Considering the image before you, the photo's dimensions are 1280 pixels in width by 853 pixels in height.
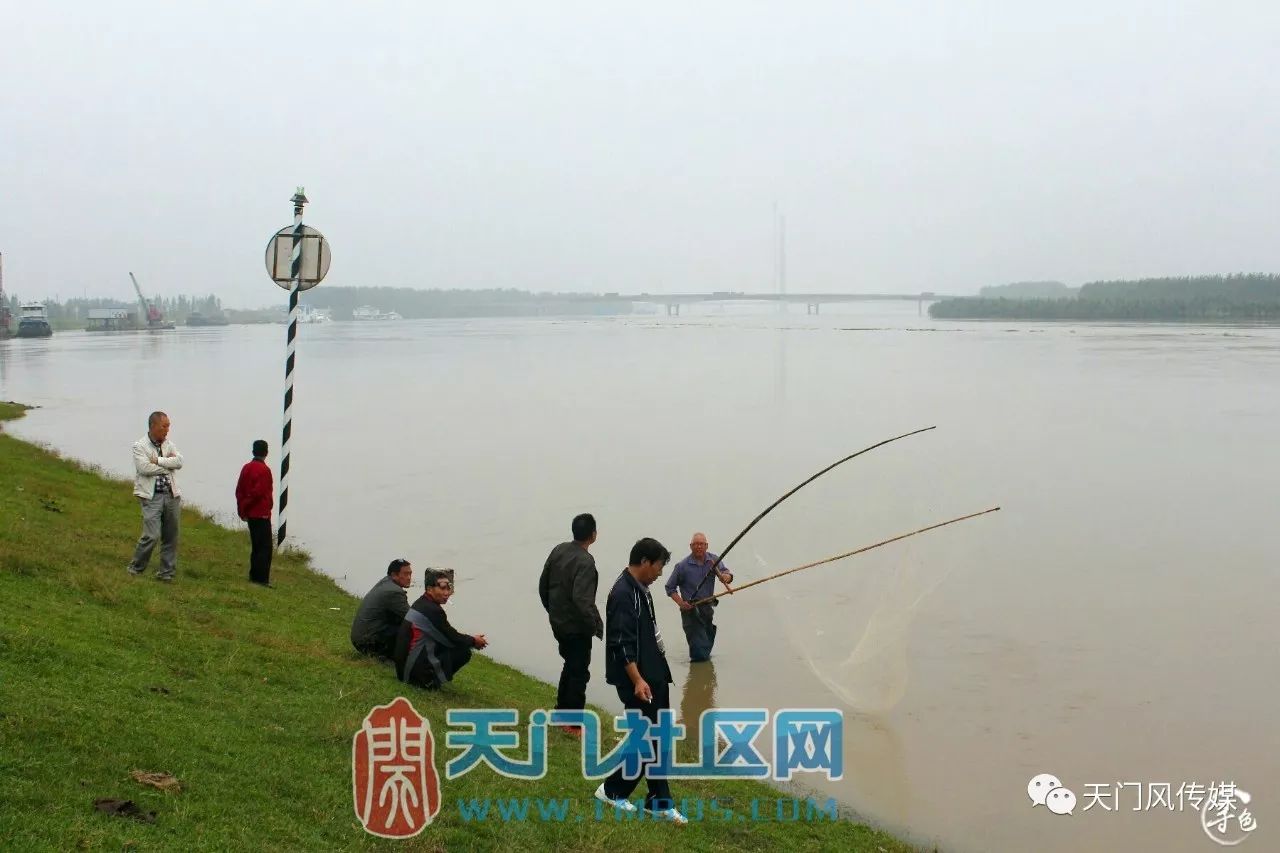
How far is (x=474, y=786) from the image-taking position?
6.43 m

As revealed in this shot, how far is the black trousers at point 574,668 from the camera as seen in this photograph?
7535 millimetres

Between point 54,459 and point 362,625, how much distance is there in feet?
50.8

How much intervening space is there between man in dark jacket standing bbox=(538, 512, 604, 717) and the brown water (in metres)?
3.07

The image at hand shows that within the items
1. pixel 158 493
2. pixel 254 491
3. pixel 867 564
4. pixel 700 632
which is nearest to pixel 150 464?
pixel 158 493

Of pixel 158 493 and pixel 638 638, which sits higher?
pixel 158 493

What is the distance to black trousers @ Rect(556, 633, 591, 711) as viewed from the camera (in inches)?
297

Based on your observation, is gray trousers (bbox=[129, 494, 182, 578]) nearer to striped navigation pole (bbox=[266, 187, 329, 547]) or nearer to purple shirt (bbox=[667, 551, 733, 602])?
striped navigation pole (bbox=[266, 187, 329, 547])

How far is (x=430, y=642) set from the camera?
26.8ft

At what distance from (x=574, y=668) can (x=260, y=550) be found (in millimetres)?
5401

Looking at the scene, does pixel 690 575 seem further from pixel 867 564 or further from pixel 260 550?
pixel 867 564

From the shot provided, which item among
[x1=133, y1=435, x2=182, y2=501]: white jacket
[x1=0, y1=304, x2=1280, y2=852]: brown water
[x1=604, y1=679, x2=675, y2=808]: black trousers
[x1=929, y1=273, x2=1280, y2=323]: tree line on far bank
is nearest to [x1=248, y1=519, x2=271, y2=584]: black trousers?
[x1=0, y1=304, x2=1280, y2=852]: brown water

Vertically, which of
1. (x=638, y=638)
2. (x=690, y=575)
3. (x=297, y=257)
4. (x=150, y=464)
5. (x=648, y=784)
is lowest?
(x=648, y=784)

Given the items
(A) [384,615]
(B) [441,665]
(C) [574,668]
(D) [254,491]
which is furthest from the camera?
(D) [254,491]

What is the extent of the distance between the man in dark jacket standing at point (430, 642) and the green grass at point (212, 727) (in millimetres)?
144
